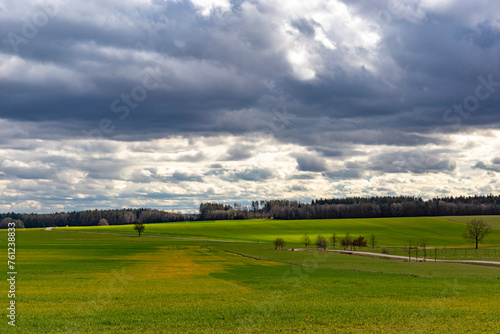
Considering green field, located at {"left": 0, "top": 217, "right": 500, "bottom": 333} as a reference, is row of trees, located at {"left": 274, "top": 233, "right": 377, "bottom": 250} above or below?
below

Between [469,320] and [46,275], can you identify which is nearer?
[469,320]

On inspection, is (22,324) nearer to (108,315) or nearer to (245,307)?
(108,315)

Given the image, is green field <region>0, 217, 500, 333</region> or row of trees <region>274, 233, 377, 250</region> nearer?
green field <region>0, 217, 500, 333</region>

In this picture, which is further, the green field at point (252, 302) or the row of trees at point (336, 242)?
the row of trees at point (336, 242)

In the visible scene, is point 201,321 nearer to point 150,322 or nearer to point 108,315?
point 150,322

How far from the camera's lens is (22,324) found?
86.9ft

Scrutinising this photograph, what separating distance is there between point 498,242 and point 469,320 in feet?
434

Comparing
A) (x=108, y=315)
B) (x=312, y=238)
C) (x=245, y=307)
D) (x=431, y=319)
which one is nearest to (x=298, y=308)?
(x=245, y=307)

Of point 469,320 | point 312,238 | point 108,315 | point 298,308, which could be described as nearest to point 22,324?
point 108,315

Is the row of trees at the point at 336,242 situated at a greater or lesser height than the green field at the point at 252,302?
lesser

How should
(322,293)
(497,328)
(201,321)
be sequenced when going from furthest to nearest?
(322,293) < (201,321) < (497,328)

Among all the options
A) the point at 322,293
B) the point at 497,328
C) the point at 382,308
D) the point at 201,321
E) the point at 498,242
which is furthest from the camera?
the point at 498,242

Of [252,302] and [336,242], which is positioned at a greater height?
[252,302]

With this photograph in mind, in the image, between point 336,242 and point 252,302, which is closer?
point 252,302
